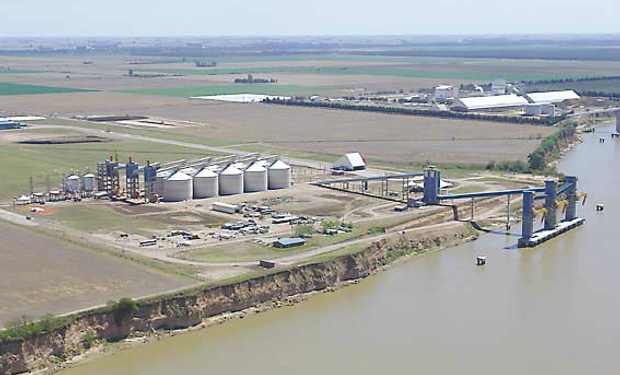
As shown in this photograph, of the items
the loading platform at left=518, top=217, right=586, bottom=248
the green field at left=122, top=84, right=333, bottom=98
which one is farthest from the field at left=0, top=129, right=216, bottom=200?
the green field at left=122, top=84, right=333, bottom=98

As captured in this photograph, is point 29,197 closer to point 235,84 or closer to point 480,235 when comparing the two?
point 480,235

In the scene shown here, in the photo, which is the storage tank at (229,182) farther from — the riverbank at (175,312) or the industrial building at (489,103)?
the industrial building at (489,103)

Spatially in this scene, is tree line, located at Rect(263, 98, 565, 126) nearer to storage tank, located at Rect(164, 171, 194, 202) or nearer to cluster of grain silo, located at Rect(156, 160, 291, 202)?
cluster of grain silo, located at Rect(156, 160, 291, 202)

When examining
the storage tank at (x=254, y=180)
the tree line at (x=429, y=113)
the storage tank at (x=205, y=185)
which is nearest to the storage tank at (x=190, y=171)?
the storage tank at (x=205, y=185)

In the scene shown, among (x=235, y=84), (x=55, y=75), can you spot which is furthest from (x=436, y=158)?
(x=55, y=75)

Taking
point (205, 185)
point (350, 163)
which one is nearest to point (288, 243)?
point (205, 185)

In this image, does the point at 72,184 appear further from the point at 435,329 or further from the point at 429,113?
the point at 429,113

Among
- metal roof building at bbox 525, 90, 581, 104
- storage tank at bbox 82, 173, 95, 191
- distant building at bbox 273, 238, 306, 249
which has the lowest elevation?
distant building at bbox 273, 238, 306, 249
